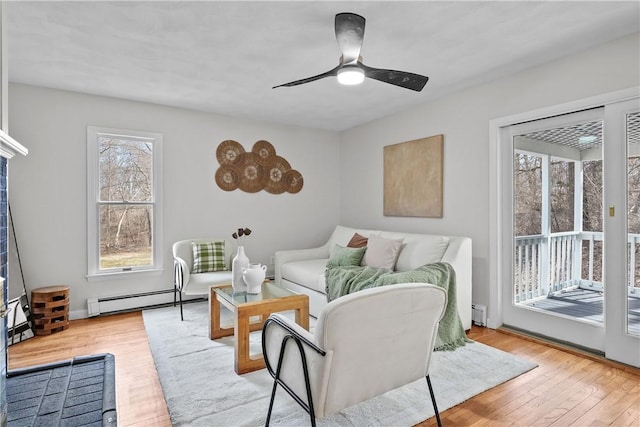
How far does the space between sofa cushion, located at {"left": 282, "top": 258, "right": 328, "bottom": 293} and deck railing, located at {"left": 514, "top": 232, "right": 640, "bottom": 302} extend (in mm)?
1947

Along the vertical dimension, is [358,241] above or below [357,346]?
above

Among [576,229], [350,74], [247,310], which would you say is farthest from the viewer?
[576,229]

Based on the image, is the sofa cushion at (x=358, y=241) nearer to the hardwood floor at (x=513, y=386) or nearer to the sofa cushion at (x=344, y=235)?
the sofa cushion at (x=344, y=235)

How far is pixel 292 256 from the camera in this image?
15.2 ft

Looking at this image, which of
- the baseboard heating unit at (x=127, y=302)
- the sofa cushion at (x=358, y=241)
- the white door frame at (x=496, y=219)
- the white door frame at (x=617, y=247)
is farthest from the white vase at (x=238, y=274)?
the white door frame at (x=617, y=247)

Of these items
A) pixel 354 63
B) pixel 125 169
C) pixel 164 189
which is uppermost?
pixel 354 63

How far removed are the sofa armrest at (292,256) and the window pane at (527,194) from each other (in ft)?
7.99

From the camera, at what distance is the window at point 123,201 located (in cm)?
385

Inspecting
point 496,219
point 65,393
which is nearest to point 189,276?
point 65,393

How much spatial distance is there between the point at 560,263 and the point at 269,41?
307 centimetres

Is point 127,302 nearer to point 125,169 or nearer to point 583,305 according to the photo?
point 125,169

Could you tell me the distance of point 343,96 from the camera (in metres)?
Result: 3.92

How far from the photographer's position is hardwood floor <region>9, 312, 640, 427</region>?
1992 millimetres

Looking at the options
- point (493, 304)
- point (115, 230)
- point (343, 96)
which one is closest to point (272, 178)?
point (343, 96)
